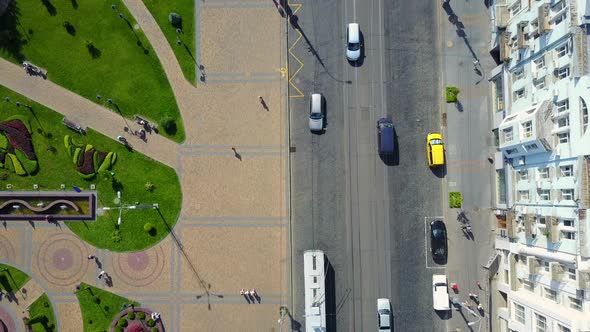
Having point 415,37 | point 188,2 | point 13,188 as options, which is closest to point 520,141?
point 415,37

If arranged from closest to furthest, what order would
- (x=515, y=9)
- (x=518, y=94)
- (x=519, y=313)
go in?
(x=519, y=313) → (x=518, y=94) → (x=515, y=9)

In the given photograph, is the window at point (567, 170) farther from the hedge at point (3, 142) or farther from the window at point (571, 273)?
the hedge at point (3, 142)

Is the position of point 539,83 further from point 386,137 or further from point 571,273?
point 571,273

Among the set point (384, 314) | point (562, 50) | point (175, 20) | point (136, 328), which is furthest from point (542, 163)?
point (136, 328)

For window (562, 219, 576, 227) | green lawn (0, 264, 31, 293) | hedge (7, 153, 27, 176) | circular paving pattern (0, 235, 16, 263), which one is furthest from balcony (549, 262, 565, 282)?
circular paving pattern (0, 235, 16, 263)

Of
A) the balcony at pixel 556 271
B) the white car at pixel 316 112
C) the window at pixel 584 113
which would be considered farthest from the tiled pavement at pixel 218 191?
the window at pixel 584 113

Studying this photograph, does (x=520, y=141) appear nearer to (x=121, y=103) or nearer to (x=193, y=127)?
(x=193, y=127)

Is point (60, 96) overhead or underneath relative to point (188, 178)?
overhead
